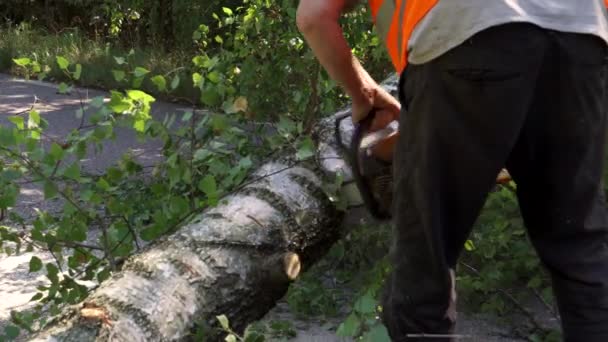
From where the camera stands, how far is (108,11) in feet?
38.5

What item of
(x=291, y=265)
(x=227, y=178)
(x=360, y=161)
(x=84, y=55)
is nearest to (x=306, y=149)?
(x=227, y=178)

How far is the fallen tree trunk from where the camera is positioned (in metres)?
2.55

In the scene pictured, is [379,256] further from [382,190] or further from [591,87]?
[591,87]

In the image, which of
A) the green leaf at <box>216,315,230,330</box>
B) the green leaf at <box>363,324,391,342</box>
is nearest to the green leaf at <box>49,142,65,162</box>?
the green leaf at <box>216,315,230,330</box>

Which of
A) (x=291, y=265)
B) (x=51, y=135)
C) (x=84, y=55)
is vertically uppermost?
(x=291, y=265)

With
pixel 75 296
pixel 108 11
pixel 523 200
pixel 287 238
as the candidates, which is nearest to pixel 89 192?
pixel 75 296

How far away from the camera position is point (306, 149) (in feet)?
10.9

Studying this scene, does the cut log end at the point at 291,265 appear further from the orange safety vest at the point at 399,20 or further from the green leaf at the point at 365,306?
the orange safety vest at the point at 399,20

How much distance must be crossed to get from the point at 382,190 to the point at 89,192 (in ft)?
4.34

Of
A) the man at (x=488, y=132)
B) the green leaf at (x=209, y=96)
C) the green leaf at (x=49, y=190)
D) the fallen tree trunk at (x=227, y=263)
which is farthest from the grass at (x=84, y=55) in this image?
the man at (x=488, y=132)

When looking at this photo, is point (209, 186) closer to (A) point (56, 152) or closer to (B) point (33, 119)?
(A) point (56, 152)

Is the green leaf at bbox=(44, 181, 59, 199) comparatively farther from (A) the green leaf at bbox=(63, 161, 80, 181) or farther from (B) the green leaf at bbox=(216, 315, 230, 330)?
(B) the green leaf at bbox=(216, 315, 230, 330)

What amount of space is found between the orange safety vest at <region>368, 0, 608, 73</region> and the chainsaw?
0.33 metres

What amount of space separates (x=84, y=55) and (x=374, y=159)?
29.4ft
